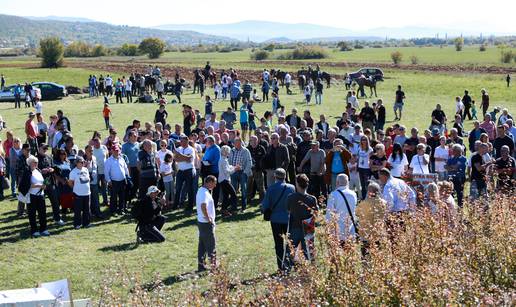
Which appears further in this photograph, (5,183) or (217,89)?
(217,89)

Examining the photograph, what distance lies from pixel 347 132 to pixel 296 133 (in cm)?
131

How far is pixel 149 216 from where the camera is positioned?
1243cm

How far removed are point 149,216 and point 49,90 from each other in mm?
31181

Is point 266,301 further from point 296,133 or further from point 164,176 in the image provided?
point 296,133

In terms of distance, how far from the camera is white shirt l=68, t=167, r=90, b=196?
13406mm

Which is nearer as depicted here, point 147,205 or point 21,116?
point 147,205

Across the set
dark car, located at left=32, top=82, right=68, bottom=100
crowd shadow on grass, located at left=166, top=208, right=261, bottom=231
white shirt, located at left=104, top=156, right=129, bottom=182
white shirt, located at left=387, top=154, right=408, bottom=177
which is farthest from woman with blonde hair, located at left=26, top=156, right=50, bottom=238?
dark car, located at left=32, top=82, right=68, bottom=100

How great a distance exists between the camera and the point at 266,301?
261 inches

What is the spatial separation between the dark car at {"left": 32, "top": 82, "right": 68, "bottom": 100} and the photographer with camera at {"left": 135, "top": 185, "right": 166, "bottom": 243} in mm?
30530

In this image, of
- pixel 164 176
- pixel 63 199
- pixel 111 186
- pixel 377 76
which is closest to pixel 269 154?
pixel 164 176

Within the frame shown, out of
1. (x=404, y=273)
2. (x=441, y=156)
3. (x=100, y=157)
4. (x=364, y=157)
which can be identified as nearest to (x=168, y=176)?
(x=100, y=157)

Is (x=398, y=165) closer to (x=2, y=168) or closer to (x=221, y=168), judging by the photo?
(x=221, y=168)

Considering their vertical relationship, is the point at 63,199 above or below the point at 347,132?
below

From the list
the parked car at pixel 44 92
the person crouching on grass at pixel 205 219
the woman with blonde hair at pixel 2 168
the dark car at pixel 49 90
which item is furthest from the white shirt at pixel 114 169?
the dark car at pixel 49 90
